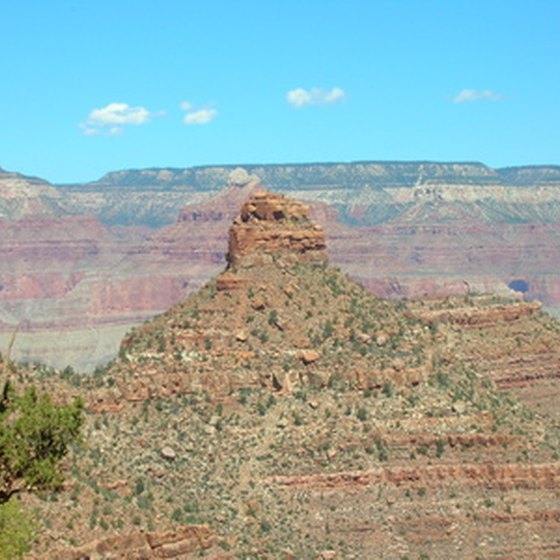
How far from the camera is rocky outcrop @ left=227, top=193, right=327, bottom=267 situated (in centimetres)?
8206

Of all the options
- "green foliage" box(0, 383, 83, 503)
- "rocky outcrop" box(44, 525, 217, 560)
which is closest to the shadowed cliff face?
"rocky outcrop" box(44, 525, 217, 560)

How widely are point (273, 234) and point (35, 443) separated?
3687cm

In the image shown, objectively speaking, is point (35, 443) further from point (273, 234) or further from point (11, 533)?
point (273, 234)

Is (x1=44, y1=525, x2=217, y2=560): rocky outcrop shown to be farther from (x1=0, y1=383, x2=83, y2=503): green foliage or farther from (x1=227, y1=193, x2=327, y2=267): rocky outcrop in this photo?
(x1=227, y1=193, x2=327, y2=267): rocky outcrop

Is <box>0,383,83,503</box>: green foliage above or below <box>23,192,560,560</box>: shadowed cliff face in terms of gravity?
above

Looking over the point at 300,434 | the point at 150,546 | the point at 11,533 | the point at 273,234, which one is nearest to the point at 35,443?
the point at 11,533

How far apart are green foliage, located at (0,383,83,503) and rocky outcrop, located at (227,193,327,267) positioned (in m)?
34.4

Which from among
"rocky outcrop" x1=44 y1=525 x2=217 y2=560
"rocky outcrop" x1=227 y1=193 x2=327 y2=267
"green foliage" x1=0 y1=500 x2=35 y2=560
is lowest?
"rocky outcrop" x1=44 y1=525 x2=217 y2=560

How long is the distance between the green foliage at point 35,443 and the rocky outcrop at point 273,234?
3443 centimetres

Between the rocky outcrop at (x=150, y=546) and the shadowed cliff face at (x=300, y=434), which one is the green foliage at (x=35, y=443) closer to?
the rocky outcrop at (x=150, y=546)

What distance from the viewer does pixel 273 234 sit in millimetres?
82438

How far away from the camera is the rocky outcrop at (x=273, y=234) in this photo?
82062mm

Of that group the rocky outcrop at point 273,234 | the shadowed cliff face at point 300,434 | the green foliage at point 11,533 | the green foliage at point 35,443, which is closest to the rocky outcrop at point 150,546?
the shadowed cliff face at point 300,434

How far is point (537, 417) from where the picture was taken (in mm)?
83312
